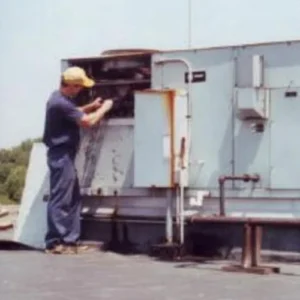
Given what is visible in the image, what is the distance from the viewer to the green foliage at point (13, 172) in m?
17.2

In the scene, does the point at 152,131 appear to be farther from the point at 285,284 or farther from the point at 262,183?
the point at 285,284

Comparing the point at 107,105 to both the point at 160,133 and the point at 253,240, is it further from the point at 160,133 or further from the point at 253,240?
the point at 253,240

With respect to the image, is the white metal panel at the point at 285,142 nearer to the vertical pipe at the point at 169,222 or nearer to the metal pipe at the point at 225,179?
the metal pipe at the point at 225,179

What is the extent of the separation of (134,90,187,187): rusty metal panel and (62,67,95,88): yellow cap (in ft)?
1.59

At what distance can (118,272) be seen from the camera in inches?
269

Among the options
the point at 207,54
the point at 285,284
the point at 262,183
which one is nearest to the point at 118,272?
the point at 285,284

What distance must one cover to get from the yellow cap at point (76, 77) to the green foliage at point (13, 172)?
733cm

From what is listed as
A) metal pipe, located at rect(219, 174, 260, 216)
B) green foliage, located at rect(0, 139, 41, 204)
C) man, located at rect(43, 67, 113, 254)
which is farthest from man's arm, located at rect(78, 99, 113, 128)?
green foliage, located at rect(0, 139, 41, 204)

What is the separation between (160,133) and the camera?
27.2 feet

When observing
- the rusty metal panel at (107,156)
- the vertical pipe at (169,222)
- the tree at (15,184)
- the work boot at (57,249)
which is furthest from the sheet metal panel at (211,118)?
the tree at (15,184)

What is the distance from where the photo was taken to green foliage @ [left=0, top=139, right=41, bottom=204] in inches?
676

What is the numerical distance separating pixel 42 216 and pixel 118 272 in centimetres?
248

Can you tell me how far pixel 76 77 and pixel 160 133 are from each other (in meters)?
0.85

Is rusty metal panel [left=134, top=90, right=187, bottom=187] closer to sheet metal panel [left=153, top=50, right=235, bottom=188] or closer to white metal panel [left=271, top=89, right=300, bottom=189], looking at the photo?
sheet metal panel [left=153, top=50, right=235, bottom=188]
